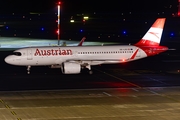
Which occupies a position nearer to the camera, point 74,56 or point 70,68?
point 70,68

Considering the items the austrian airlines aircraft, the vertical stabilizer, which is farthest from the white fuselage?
the vertical stabilizer

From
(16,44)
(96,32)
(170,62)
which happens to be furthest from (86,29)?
(170,62)

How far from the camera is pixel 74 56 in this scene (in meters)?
54.5

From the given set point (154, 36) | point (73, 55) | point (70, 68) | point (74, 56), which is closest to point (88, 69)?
point (74, 56)

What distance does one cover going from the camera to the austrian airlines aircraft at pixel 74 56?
174 ft

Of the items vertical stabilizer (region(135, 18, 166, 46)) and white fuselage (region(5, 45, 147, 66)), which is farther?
vertical stabilizer (region(135, 18, 166, 46))

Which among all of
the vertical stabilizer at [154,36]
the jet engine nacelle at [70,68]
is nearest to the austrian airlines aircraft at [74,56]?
the jet engine nacelle at [70,68]

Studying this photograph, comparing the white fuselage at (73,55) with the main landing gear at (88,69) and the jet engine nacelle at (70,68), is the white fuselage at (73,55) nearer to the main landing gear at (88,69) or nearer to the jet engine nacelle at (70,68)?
the main landing gear at (88,69)

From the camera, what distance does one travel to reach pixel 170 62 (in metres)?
65.9

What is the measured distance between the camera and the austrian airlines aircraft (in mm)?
53156

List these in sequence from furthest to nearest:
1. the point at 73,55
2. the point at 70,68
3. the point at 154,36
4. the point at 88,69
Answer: the point at 154,36 → the point at 88,69 → the point at 73,55 → the point at 70,68

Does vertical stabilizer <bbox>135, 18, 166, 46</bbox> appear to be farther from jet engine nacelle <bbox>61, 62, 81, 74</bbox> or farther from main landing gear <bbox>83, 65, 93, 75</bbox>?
jet engine nacelle <bbox>61, 62, 81, 74</bbox>

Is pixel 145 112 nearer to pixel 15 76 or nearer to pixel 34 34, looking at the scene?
pixel 15 76

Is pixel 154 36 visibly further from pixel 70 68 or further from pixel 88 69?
pixel 70 68
